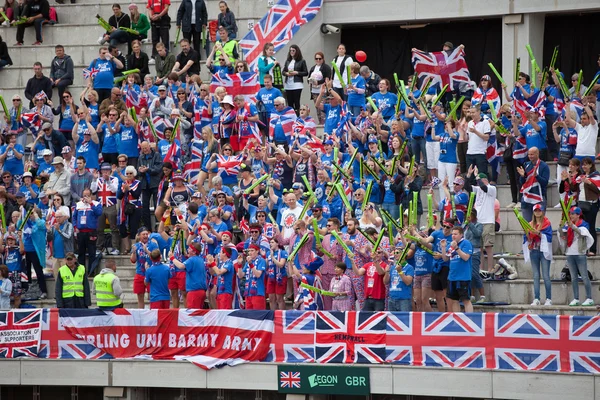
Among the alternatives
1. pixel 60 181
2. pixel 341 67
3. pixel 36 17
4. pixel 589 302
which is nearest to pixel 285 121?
pixel 341 67

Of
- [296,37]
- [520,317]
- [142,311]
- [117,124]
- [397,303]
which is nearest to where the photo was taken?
[520,317]

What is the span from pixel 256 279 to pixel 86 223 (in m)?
4.50

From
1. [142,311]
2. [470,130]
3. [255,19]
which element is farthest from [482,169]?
[255,19]

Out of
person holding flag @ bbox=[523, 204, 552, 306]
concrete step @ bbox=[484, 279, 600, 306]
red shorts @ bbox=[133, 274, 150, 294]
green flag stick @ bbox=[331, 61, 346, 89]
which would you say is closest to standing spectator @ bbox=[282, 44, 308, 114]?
green flag stick @ bbox=[331, 61, 346, 89]

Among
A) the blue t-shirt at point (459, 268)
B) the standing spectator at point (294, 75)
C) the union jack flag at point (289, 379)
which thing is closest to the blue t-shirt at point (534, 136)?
the blue t-shirt at point (459, 268)

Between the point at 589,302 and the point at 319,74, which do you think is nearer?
the point at 589,302

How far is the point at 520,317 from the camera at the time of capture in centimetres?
2050

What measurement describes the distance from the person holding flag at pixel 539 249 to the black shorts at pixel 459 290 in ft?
4.13

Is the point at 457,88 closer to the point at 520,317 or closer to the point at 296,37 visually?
the point at 296,37

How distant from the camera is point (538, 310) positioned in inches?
871

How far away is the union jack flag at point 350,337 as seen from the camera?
2142 cm

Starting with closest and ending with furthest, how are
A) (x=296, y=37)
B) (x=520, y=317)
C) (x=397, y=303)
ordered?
(x=520, y=317), (x=397, y=303), (x=296, y=37)

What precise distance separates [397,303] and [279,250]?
2.39m

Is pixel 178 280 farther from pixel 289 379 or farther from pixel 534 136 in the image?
pixel 534 136
